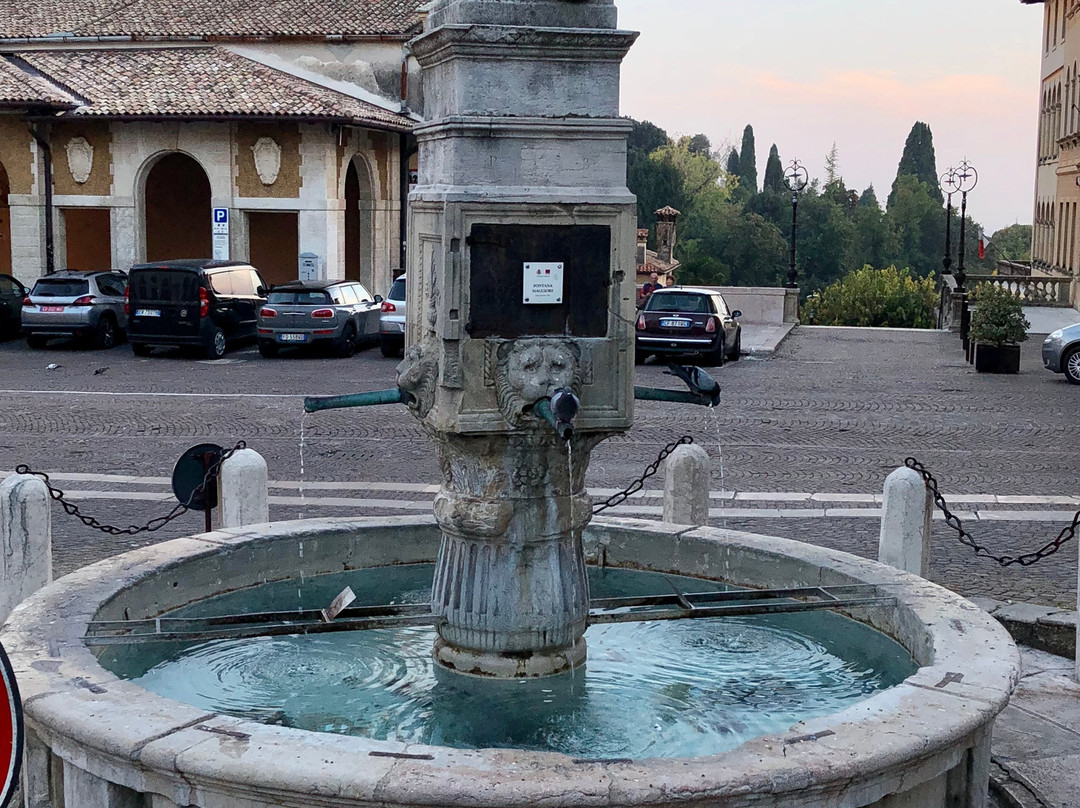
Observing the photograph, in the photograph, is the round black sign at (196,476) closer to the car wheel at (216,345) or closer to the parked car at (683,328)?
the parked car at (683,328)

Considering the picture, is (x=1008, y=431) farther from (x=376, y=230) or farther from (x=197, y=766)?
(x=376, y=230)

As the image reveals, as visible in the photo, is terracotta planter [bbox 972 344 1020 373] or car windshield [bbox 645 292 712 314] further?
car windshield [bbox 645 292 712 314]

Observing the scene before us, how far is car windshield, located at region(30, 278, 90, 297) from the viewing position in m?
25.6

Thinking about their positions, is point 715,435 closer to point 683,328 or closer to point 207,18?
point 683,328

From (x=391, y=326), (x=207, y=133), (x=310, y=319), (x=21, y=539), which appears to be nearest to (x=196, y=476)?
(x=21, y=539)

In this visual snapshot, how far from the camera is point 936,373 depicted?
23.7 m

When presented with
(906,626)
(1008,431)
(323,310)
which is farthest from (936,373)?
(906,626)

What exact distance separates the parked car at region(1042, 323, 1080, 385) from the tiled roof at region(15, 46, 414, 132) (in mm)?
14297

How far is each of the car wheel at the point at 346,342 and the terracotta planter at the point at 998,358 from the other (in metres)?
10.8

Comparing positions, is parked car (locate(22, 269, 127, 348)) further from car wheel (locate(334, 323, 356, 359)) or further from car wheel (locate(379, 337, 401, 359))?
car wheel (locate(379, 337, 401, 359))

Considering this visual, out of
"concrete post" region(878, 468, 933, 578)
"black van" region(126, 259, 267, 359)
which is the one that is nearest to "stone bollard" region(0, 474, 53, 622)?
"concrete post" region(878, 468, 933, 578)

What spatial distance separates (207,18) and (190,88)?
5.39m

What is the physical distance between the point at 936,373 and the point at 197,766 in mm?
21020

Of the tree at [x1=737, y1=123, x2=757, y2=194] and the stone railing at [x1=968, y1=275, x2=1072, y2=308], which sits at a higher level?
the tree at [x1=737, y1=123, x2=757, y2=194]
